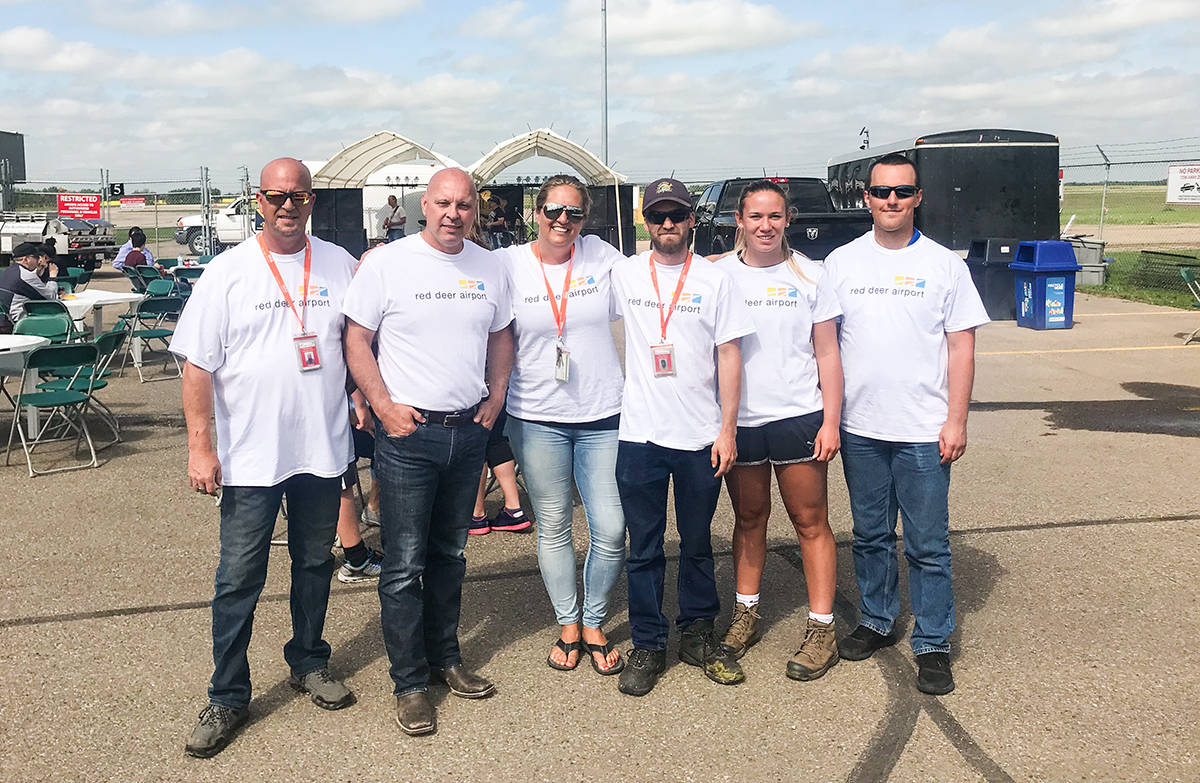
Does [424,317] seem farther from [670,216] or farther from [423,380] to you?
[670,216]

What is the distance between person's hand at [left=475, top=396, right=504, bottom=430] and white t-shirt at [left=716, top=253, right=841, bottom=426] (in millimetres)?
886

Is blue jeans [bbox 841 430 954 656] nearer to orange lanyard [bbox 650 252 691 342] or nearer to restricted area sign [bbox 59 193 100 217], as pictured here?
orange lanyard [bbox 650 252 691 342]

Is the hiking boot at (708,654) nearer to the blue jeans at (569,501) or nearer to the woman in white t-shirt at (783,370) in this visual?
the woman in white t-shirt at (783,370)

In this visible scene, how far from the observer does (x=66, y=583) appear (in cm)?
483

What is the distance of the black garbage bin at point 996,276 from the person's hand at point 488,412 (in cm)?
1266

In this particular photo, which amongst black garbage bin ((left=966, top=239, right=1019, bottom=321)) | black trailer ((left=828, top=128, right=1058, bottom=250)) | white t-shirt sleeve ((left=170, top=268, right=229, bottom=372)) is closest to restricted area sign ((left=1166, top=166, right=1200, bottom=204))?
black trailer ((left=828, top=128, right=1058, bottom=250))

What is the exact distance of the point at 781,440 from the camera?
145 inches

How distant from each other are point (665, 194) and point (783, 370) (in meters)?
0.76

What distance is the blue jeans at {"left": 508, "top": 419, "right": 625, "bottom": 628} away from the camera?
3738mm

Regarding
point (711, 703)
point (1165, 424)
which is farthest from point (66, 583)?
point (1165, 424)

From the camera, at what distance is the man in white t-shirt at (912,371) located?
144 inches

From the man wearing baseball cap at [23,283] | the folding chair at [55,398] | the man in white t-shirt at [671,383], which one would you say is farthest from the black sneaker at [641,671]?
the man wearing baseball cap at [23,283]

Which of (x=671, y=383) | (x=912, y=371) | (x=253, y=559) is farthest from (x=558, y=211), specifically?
(x=253, y=559)

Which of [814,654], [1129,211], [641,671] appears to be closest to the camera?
[641,671]
